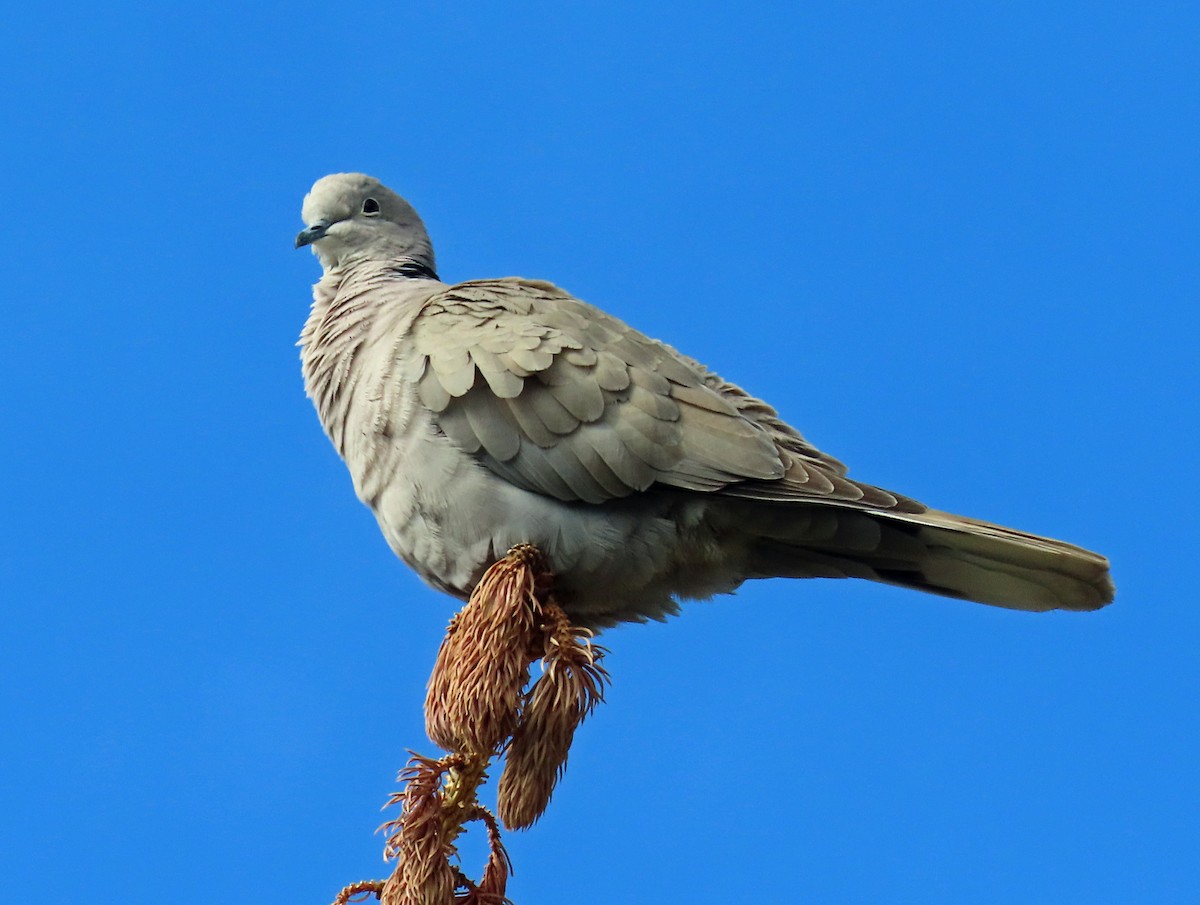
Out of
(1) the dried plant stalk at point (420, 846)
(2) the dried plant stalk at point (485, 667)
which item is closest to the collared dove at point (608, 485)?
(2) the dried plant stalk at point (485, 667)

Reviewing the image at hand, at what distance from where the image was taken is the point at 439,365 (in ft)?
14.6

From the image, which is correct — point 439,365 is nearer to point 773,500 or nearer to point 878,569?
point 773,500

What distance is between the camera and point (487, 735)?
3.93m

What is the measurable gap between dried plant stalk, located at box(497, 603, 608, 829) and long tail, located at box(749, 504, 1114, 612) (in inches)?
32.2

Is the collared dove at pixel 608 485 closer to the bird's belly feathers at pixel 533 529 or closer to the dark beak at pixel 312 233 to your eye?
the bird's belly feathers at pixel 533 529

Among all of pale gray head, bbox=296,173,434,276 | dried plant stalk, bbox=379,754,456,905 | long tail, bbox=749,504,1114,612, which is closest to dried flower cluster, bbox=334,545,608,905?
dried plant stalk, bbox=379,754,456,905

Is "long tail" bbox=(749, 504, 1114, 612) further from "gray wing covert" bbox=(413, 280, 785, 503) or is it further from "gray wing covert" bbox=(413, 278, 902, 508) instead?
"gray wing covert" bbox=(413, 280, 785, 503)

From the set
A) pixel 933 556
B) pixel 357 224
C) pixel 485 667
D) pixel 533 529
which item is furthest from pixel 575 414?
pixel 357 224

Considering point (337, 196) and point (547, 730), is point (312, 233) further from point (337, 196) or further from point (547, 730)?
point (547, 730)

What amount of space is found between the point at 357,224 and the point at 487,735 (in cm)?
238

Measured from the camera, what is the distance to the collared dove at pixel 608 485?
14.1ft

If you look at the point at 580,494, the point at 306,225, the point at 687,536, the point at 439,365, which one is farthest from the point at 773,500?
the point at 306,225

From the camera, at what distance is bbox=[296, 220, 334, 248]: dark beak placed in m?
5.36

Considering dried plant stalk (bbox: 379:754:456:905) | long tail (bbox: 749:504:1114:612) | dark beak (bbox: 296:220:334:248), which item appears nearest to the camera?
dried plant stalk (bbox: 379:754:456:905)
